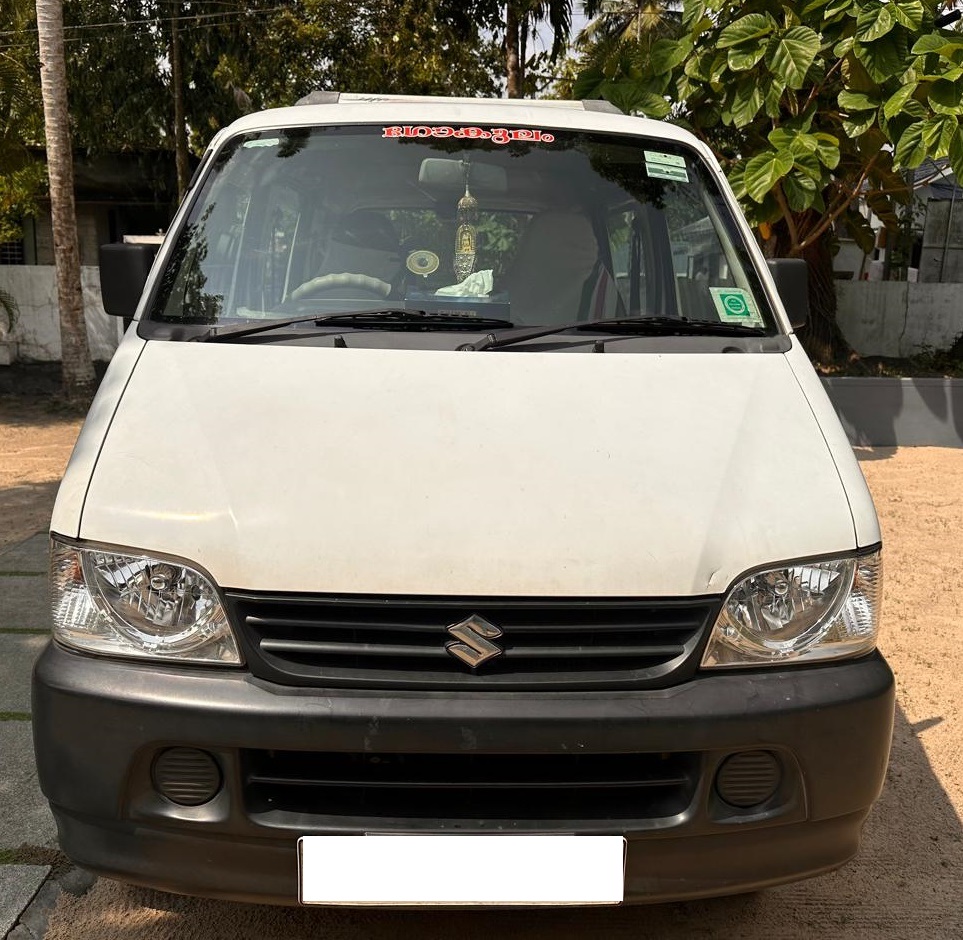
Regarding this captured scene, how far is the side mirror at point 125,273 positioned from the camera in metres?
3.24

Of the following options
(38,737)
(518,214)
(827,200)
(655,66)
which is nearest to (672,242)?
(518,214)

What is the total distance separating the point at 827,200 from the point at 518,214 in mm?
7627

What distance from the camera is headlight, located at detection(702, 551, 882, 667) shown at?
86.4 inches

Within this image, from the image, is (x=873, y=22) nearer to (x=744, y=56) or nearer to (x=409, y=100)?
(x=744, y=56)

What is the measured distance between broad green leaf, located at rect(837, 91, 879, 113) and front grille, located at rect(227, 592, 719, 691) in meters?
6.03

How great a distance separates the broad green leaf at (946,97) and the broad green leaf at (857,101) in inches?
16.7

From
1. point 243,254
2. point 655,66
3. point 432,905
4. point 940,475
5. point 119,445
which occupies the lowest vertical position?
point 940,475

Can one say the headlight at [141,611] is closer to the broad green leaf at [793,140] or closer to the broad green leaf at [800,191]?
the broad green leaf at [800,191]

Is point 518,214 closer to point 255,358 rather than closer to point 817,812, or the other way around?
point 255,358

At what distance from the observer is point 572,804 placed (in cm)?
214

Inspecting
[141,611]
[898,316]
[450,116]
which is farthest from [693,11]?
[141,611]

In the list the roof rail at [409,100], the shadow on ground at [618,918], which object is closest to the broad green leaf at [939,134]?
the roof rail at [409,100]

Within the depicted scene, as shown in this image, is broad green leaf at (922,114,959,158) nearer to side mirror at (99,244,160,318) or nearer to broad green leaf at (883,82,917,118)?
broad green leaf at (883,82,917,118)

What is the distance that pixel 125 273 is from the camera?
3256mm
